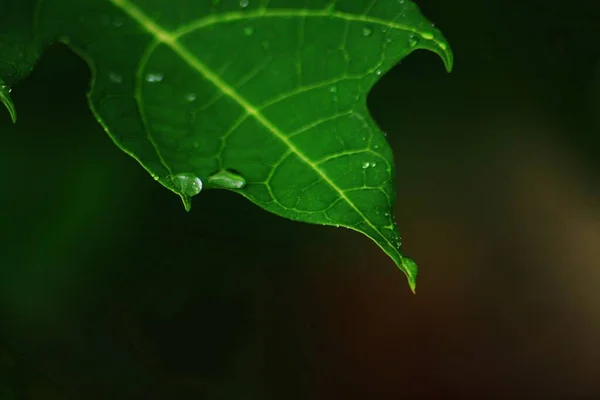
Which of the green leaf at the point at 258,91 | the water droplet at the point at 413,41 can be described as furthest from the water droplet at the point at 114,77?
the water droplet at the point at 413,41

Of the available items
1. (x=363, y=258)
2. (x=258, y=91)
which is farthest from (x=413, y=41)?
(x=363, y=258)

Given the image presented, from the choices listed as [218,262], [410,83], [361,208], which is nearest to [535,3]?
[410,83]

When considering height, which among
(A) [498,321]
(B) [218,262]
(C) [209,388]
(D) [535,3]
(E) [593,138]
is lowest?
(C) [209,388]

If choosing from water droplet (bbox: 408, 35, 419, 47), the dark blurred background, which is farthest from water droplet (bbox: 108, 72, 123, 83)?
the dark blurred background

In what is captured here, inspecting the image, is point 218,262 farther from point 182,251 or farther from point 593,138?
point 593,138

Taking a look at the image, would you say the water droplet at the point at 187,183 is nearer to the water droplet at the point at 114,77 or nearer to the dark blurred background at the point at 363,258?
the water droplet at the point at 114,77

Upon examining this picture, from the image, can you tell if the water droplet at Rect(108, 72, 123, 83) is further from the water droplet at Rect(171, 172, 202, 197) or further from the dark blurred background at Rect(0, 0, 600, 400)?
the dark blurred background at Rect(0, 0, 600, 400)
